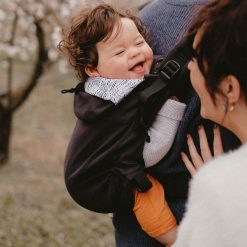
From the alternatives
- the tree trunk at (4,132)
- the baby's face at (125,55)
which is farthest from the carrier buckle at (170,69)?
the tree trunk at (4,132)

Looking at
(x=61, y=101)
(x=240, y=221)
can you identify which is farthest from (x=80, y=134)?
(x=61, y=101)

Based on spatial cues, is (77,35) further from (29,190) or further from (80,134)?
(29,190)

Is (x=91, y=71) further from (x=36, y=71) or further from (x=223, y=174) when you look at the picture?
(x=36, y=71)

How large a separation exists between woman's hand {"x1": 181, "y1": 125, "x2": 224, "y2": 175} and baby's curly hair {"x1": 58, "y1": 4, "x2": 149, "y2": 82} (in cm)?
62

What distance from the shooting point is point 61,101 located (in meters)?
12.9

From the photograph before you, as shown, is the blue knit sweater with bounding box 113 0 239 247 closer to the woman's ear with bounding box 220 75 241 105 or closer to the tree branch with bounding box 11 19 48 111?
the woman's ear with bounding box 220 75 241 105

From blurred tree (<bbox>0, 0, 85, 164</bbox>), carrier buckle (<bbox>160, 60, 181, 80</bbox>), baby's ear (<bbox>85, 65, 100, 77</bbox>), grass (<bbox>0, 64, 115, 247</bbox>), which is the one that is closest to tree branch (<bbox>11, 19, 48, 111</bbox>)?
blurred tree (<bbox>0, 0, 85, 164</bbox>)

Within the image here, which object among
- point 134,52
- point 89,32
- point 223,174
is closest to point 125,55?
point 134,52

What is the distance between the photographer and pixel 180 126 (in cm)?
197

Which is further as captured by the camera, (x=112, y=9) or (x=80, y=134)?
(x=112, y=9)

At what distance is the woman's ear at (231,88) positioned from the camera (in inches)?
58.7

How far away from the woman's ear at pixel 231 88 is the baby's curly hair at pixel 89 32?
82cm

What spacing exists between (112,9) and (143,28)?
7.1 inches

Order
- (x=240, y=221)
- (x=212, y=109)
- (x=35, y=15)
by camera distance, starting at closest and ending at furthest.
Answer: (x=240, y=221), (x=212, y=109), (x=35, y=15)
